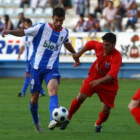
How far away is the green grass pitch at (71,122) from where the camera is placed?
10609mm

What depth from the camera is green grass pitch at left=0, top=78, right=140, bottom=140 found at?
418 inches

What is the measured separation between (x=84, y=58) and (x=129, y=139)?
50.3ft

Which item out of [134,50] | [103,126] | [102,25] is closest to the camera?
[103,126]

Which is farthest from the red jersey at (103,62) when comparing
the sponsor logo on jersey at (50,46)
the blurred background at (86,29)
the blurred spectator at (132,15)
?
the blurred spectator at (132,15)

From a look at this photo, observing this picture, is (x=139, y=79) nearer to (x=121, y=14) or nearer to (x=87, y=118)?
(x=121, y=14)

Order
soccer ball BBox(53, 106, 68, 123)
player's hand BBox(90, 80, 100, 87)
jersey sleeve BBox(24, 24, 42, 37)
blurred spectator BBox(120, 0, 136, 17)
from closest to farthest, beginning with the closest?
1. soccer ball BBox(53, 106, 68, 123)
2. player's hand BBox(90, 80, 100, 87)
3. jersey sleeve BBox(24, 24, 42, 37)
4. blurred spectator BBox(120, 0, 136, 17)

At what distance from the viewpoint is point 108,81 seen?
441 inches

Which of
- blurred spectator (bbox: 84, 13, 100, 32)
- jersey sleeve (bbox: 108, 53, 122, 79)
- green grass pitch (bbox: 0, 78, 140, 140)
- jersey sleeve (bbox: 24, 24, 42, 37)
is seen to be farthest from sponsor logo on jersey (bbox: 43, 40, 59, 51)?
blurred spectator (bbox: 84, 13, 100, 32)

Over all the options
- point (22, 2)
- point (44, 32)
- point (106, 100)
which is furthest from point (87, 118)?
point (22, 2)

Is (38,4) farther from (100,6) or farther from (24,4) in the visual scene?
(100,6)

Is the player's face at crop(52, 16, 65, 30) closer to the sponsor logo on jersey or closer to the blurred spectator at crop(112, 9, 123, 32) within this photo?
the sponsor logo on jersey

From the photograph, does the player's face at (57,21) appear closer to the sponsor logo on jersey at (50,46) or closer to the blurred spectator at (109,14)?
the sponsor logo on jersey at (50,46)

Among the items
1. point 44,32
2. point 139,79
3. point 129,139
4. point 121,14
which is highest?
point 44,32

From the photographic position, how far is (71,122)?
1266 cm
